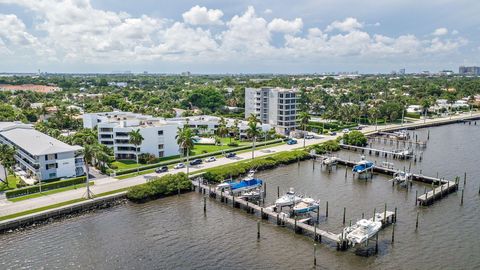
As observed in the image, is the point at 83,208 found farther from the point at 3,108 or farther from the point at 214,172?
the point at 3,108

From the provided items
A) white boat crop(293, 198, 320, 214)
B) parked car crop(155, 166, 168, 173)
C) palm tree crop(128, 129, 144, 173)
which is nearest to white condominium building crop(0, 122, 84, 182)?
palm tree crop(128, 129, 144, 173)

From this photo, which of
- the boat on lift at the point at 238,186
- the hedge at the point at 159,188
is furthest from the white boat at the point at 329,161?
the hedge at the point at 159,188

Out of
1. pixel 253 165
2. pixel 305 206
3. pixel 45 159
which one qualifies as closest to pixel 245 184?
pixel 305 206

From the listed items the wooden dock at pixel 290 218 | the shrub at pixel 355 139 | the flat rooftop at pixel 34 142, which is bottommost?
the wooden dock at pixel 290 218

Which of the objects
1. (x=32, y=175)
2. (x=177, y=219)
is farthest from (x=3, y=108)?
(x=177, y=219)

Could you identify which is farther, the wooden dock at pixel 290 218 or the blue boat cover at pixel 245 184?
the blue boat cover at pixel 245 184

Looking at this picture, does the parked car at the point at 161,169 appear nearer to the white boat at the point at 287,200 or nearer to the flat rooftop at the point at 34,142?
the flat rooftop at the point at 34,142

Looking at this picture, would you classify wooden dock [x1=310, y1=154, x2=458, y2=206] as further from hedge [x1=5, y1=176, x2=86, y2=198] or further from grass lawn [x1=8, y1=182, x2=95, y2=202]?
hedge [x1=5, y1=176, x2=86, y2=198]
